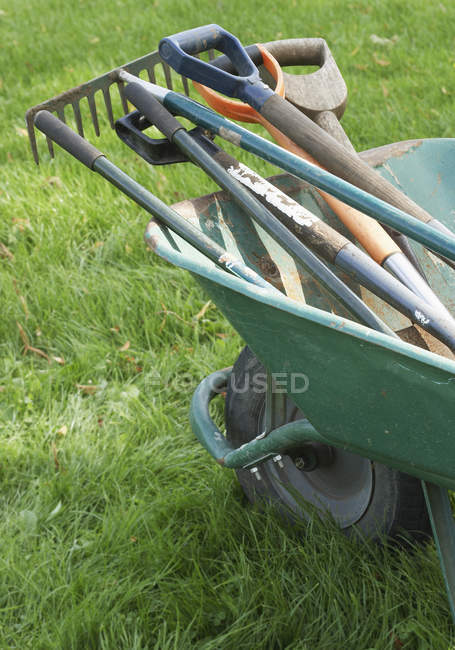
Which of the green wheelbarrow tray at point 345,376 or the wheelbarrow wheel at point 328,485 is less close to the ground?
the green wheelbarrow tray at point 345,376

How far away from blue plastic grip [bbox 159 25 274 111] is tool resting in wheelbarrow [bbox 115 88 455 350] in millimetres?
92

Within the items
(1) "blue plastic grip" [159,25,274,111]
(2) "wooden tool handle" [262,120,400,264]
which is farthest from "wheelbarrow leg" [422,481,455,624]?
(1) "blue plastic grip" [159,25,274,111]

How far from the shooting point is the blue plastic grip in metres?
1.39

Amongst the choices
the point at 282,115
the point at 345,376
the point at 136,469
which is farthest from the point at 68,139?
the point at 136,469

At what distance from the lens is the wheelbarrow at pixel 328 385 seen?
3.11 ft

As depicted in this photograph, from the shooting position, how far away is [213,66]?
141 centimetres

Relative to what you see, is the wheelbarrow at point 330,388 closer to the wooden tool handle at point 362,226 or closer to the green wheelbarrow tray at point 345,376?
the green wheelbarrow tray at point 345,376

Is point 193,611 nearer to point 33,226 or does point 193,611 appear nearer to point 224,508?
point 224,508

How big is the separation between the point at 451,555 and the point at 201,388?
2.22 ft

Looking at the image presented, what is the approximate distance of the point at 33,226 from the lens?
280cm

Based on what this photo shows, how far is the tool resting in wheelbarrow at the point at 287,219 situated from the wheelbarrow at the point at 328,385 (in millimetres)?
95

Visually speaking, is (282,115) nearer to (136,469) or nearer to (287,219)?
(287,219)

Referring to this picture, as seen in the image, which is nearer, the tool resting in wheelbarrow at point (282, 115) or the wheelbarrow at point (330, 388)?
the wheelbarrow at point (330, 388)

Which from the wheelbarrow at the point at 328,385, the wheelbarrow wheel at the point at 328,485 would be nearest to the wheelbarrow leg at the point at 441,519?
the wheelbarrow at the point at 328,385
